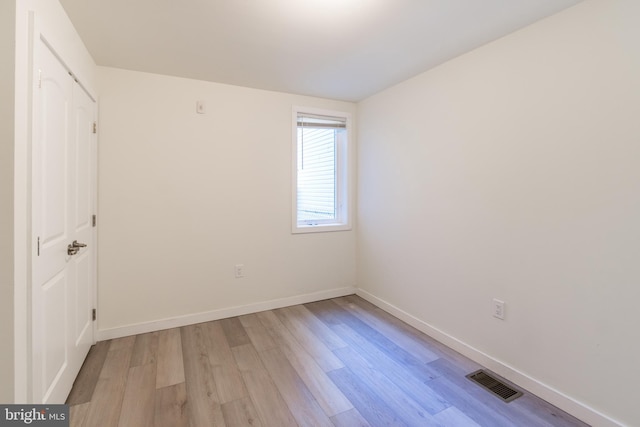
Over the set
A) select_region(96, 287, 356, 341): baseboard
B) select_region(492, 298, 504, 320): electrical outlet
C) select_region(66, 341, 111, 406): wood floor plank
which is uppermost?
select_region(492, 298, 504, 320): electrical outlet

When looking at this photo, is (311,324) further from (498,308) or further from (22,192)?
(22,192)

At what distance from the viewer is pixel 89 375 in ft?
6.57

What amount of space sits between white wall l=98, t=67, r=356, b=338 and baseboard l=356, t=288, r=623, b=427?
1.30 m

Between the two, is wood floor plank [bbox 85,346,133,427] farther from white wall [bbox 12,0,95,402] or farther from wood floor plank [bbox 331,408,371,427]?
wood floor plank [bbox 331,408,371,427]

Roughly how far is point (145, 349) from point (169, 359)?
0.29 meters

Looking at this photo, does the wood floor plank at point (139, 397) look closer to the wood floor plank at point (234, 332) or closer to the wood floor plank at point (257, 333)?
the wood floor plank at point (234, 332)

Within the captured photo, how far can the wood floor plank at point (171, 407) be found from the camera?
5.25 feet

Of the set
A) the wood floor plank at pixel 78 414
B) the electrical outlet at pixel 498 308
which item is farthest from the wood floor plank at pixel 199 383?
the electrical outlet at pixel 498 308

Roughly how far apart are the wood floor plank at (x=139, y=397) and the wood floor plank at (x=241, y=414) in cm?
40

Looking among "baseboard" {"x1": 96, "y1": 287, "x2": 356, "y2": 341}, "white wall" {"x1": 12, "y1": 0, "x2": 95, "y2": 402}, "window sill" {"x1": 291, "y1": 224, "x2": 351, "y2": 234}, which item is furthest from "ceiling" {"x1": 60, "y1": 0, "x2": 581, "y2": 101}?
"baseboard" {"x1": 96, "y1": 287, "x2": 356, "y2": 341}

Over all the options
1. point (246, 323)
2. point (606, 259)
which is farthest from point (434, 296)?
point (246, 323)

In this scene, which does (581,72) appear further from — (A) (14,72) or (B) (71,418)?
(B) (71,418)

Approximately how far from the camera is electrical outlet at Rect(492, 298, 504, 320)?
6.68 ft

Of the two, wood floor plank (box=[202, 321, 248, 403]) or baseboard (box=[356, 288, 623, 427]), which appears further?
wood floor plank (box=[202, 321, 248, 403])
